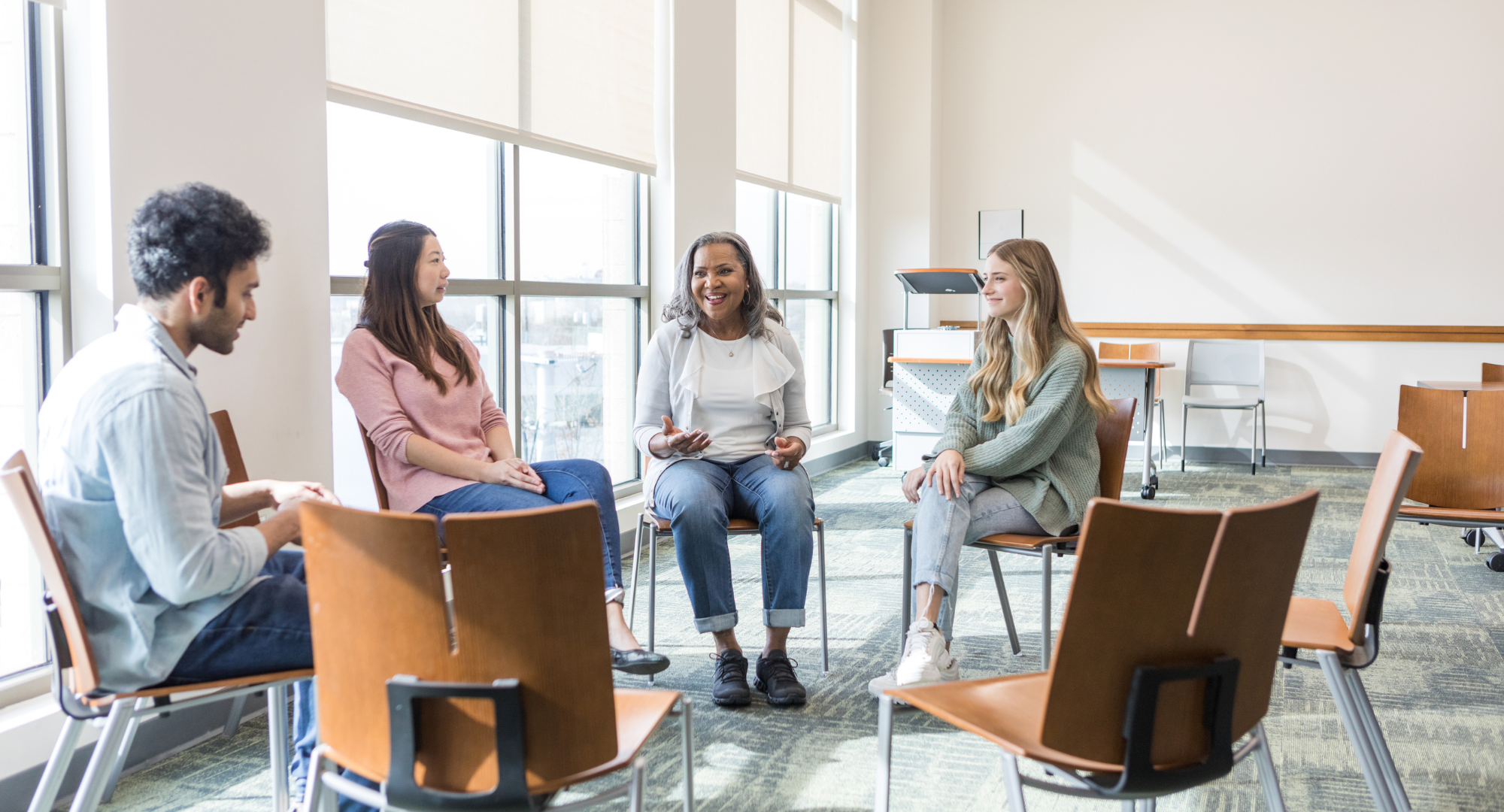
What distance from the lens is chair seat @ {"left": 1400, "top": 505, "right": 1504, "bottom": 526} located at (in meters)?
2.65

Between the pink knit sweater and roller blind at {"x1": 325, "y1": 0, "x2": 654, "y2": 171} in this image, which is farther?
roller blind at {"x1": 325, "y1": 0, "x2": 654, "y2": 171}

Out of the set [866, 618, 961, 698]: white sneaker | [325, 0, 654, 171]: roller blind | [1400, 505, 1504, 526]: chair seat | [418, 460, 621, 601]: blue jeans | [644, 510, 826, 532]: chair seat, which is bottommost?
[866, 618, 961, 698]: white sneaker

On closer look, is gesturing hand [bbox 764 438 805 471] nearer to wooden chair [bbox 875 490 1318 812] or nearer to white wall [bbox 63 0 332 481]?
white wall [bbox 63 0 332 481]

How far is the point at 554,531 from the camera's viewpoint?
109 cm

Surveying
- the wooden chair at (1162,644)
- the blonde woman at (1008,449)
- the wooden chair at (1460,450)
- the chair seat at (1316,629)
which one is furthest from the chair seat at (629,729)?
the wooden chair at (1460,450)

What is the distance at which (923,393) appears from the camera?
5.77m

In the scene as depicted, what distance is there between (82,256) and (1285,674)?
3.11 meters

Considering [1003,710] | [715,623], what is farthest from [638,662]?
[1003,710]

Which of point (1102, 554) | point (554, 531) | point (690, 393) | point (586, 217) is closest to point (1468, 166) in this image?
point (586, 217)

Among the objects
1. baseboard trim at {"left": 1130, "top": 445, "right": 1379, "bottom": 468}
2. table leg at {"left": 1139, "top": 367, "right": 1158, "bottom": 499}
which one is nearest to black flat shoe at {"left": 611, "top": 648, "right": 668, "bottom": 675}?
table leg at {"left": 1139, "top": 367, "right": 1158, "bottom": 499}

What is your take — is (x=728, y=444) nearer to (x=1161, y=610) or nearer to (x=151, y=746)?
(x=151, y=746)

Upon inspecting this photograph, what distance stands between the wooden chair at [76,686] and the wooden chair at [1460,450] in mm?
2888

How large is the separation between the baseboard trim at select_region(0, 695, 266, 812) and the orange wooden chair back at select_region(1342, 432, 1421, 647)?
2.17 meters

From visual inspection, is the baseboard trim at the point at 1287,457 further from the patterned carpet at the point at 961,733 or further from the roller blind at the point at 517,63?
the roller blind at the point at 517,63
